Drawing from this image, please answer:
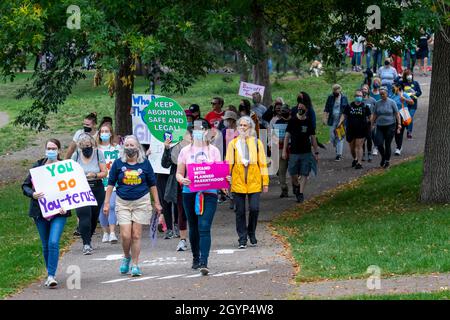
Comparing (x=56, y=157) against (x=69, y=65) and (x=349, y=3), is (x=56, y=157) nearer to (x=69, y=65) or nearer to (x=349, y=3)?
(x=349, y=3)

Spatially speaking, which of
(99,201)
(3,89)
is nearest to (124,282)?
(99,201)

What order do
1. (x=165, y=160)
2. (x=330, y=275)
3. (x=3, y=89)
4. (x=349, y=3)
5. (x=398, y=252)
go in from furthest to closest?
(x=3, y=89) < (x=349, y=3) < (x=165, y=160) < (x=398, y=252) < (x=330, y=275)

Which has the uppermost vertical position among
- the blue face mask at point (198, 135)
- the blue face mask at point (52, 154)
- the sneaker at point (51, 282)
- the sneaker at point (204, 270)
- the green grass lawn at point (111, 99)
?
the blue face mask at point (198, 135)

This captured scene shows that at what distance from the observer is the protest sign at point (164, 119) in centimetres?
1694

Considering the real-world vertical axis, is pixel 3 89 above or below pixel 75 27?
below

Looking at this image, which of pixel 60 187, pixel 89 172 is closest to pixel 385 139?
pixel 89 172

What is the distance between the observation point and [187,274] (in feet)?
45.4

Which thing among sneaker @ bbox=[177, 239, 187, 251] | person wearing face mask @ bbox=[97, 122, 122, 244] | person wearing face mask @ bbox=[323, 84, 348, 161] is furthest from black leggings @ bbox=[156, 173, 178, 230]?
person wearing face mask @ bbox=[323, 84, 348, 161]

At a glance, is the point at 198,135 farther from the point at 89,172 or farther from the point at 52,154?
the point at 89,172

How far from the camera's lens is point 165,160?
15.9 m

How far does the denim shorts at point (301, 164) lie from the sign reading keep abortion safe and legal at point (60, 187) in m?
6.74

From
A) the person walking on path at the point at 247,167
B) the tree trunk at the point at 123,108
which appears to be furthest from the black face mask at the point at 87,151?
the tree trunk at the point at 123,108

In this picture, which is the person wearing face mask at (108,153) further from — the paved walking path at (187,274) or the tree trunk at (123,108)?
the tree trunk at (123,108)
